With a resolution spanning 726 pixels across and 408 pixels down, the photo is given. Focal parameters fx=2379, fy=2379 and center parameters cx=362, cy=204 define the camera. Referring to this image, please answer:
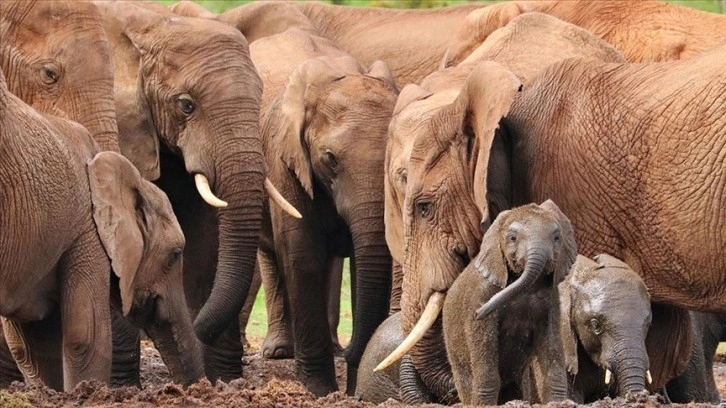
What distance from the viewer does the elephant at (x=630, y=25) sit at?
1268 centimetres

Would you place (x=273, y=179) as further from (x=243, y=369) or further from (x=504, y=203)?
(x=504, y=203)

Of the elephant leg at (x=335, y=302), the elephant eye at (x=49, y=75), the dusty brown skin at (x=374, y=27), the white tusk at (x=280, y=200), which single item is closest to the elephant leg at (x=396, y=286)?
the white tusk at (x=280, y=200)

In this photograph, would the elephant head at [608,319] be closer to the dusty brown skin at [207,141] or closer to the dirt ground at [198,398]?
the dirt ground at [198,398]

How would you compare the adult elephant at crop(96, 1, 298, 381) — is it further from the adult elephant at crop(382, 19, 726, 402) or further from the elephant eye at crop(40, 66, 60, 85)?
the adult elephant at crop(382, 19, 726, 402)

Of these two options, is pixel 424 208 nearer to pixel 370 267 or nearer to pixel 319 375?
pixel 370 267

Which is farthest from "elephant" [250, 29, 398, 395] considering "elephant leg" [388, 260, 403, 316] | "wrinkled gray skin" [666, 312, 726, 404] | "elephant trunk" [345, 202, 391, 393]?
"wrinkled gray skin" [666, 312, 726, 404]

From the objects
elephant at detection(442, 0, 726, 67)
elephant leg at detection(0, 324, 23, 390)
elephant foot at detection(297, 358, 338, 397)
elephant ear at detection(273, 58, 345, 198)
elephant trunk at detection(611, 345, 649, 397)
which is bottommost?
elephant foot at detection(297, 358, 338, 397)

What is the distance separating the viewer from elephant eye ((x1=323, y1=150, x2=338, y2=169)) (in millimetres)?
11805

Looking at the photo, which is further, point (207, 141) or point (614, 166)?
point (207, 141)

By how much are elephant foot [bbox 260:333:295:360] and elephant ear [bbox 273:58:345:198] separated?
1583mm

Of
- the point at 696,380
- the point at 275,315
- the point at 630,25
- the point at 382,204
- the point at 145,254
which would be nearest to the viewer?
the point at 145,254

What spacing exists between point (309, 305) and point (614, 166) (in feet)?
9.46

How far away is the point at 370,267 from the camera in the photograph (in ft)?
37.9

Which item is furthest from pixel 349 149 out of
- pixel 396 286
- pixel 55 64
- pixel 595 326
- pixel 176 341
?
pixel 595 326
